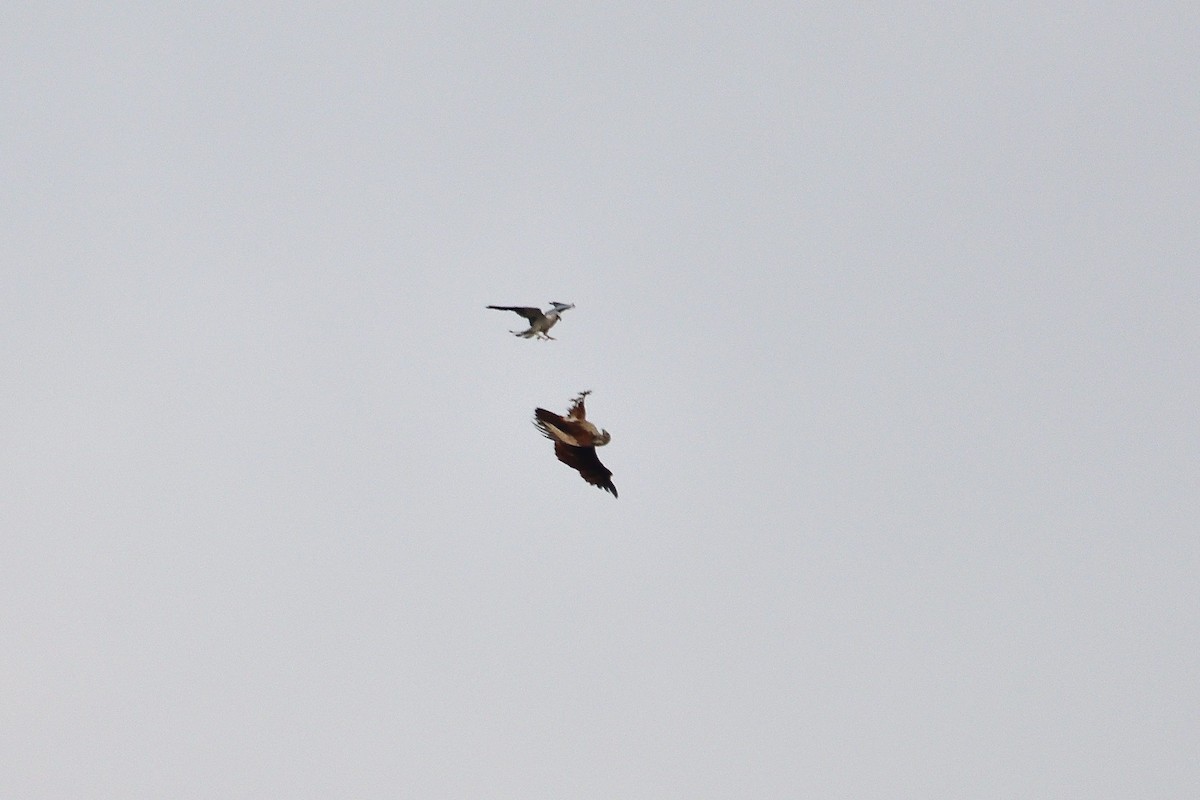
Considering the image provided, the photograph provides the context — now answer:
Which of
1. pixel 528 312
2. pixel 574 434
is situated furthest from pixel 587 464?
pixel 528 312

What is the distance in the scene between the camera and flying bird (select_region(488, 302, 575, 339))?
3759 cm

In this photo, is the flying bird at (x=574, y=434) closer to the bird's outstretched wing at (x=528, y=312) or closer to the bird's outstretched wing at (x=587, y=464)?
the bird's outstretched wing at (x=587, y=464)

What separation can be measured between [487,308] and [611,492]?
7.63 metres

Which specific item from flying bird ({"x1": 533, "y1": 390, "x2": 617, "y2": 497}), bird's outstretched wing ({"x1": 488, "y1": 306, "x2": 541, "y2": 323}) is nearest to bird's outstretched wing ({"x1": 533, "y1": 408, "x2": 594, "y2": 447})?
flying bird ({"x1": 533, "y1": 390, "x2": 617, "y2": 497})

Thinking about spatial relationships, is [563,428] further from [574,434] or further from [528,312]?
[528,312]

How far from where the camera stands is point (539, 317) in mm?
37844

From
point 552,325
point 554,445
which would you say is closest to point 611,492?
point 554,445

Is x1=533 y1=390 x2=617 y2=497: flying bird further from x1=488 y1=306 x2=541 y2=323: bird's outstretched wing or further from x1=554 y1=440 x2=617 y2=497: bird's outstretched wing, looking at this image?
x1=488 y1=306 x2=541 y2=323: bird's outstretched wing

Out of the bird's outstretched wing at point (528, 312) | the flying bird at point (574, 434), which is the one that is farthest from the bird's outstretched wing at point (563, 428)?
the bird's outstretched wing at point (528, 312)

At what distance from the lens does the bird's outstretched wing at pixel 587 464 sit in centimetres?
3653

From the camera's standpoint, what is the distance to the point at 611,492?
37969 mm

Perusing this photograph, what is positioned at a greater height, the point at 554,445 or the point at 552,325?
the point at 552,325

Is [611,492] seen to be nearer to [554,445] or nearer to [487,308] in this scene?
[554,445]

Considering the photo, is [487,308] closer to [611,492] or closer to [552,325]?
[552,325]
